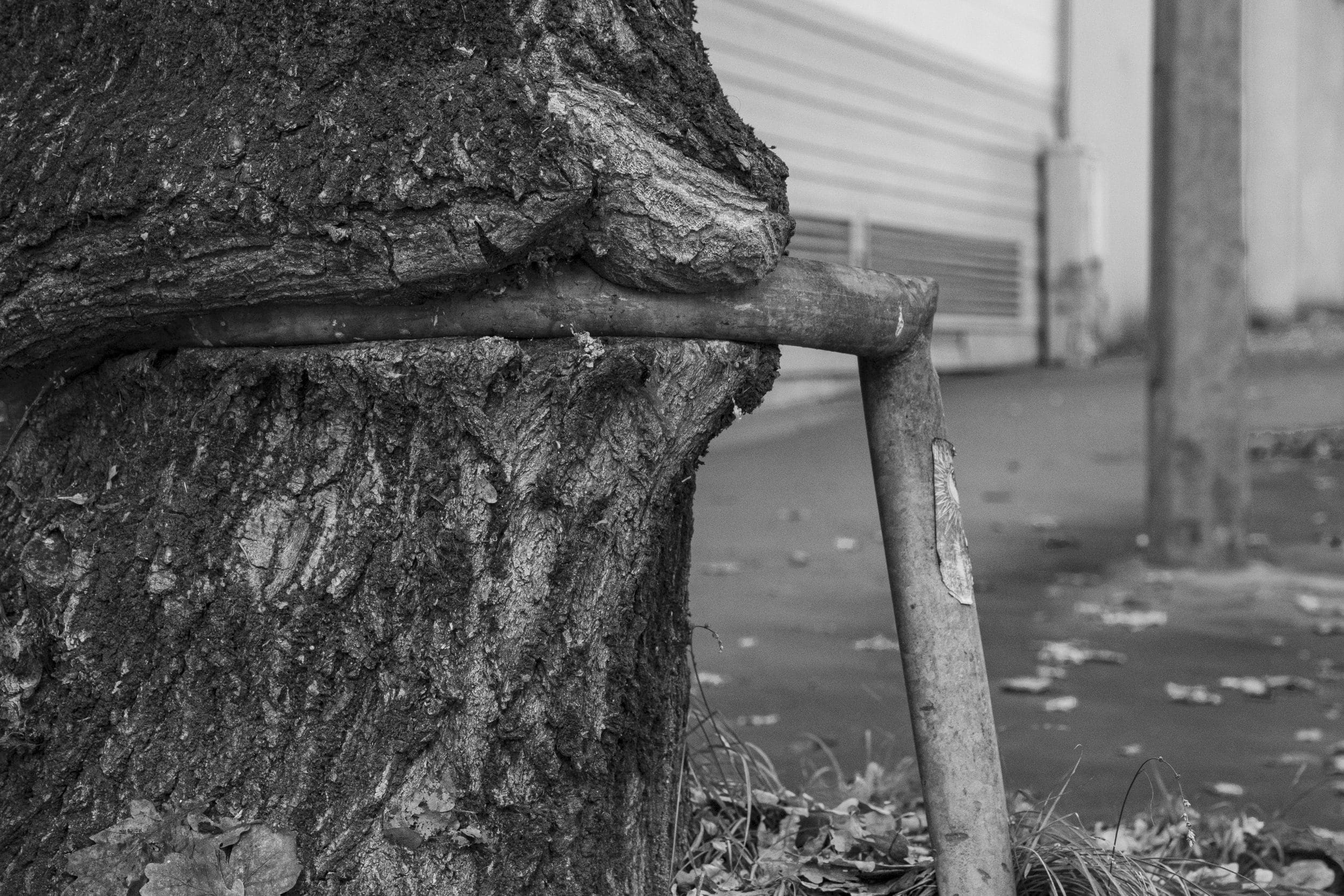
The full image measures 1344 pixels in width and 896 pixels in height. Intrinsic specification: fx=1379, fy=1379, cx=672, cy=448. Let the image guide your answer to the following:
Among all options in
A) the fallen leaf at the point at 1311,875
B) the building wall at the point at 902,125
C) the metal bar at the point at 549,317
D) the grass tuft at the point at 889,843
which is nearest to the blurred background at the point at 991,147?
the building wall at the point at 902,125

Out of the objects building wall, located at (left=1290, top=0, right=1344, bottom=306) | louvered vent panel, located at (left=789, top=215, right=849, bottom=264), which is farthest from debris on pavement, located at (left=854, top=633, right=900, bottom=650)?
building wall, located at (left=1290, top=0, right=1344, bottom=306)

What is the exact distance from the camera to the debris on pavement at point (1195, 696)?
4.20 m

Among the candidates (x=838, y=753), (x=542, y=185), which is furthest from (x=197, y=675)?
(x=838, y=753)

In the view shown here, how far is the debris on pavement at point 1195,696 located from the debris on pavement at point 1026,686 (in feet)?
1.20

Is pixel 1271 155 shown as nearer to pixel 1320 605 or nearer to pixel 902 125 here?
pixel 902 125

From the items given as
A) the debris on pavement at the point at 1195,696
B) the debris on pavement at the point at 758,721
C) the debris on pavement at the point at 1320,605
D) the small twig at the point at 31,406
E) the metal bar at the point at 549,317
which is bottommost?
the debris on pavement at the point at 1320,605

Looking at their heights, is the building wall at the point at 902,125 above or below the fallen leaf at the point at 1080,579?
above

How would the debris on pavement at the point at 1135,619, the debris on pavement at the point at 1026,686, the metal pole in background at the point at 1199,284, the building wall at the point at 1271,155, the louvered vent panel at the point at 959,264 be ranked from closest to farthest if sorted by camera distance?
the debris on pavement at the point at 1026,686
the debris on pavement at the point at 1135,619
the metal pole in background at the point at 1199,284
the louvered vent panel at the point at 959,264
the building wall at the point at 1271,155

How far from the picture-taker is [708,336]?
71.3 inches

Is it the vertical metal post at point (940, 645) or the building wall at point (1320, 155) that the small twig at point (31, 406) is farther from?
the building wall at point (1320, 155)

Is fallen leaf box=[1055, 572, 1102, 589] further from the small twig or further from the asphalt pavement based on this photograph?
the small twig

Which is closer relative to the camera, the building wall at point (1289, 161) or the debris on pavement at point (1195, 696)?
the debris on pavement at point (1195, 696)

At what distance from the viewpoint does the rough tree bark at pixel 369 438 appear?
5.48ft

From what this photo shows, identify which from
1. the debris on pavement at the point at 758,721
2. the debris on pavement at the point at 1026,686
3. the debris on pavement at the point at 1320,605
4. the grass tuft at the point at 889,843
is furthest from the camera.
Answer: the debris on pavement at the point at 1320,605
